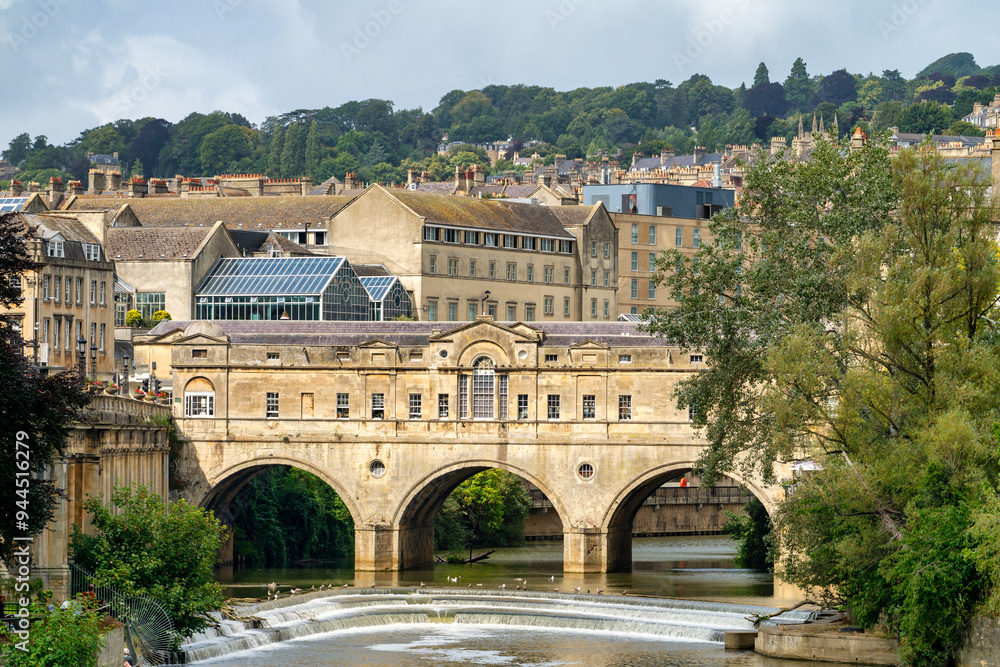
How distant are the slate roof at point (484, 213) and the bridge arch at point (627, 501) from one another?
29875 millimetres

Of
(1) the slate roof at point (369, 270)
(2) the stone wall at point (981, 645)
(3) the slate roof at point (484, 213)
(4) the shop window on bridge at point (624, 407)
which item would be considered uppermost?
(3) the slate roof at point (484, 213)

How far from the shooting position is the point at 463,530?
82.3m

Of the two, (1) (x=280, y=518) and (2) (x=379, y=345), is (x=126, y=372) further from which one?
(2) (x=379, y=345)

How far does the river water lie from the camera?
50500 mm

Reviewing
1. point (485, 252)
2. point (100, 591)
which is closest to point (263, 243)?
point (485, 252)

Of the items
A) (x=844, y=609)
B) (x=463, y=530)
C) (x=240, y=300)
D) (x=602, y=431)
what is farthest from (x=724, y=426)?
(x=240, y=300)

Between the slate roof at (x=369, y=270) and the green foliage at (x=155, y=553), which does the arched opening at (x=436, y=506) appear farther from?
the green foliage at (x=155, y=553)

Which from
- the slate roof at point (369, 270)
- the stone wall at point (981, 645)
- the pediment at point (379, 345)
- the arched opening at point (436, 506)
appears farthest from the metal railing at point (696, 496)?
the stone wall at point (981, 645)

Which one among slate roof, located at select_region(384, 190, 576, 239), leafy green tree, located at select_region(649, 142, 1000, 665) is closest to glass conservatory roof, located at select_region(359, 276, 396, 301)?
slate roof, located at select_region(384, 190, 576, 239)

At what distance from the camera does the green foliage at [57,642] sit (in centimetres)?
3366

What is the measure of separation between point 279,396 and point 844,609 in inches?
1114

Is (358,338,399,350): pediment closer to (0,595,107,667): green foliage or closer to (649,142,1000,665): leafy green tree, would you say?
(649,142,1000,665): leafy green tree

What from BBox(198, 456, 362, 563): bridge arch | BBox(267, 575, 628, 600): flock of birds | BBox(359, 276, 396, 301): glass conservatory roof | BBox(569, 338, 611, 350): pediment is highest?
BBox(359, 276, 396, 301): glass conservatory roof

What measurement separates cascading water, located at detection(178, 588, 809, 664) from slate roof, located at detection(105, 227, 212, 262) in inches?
1461
